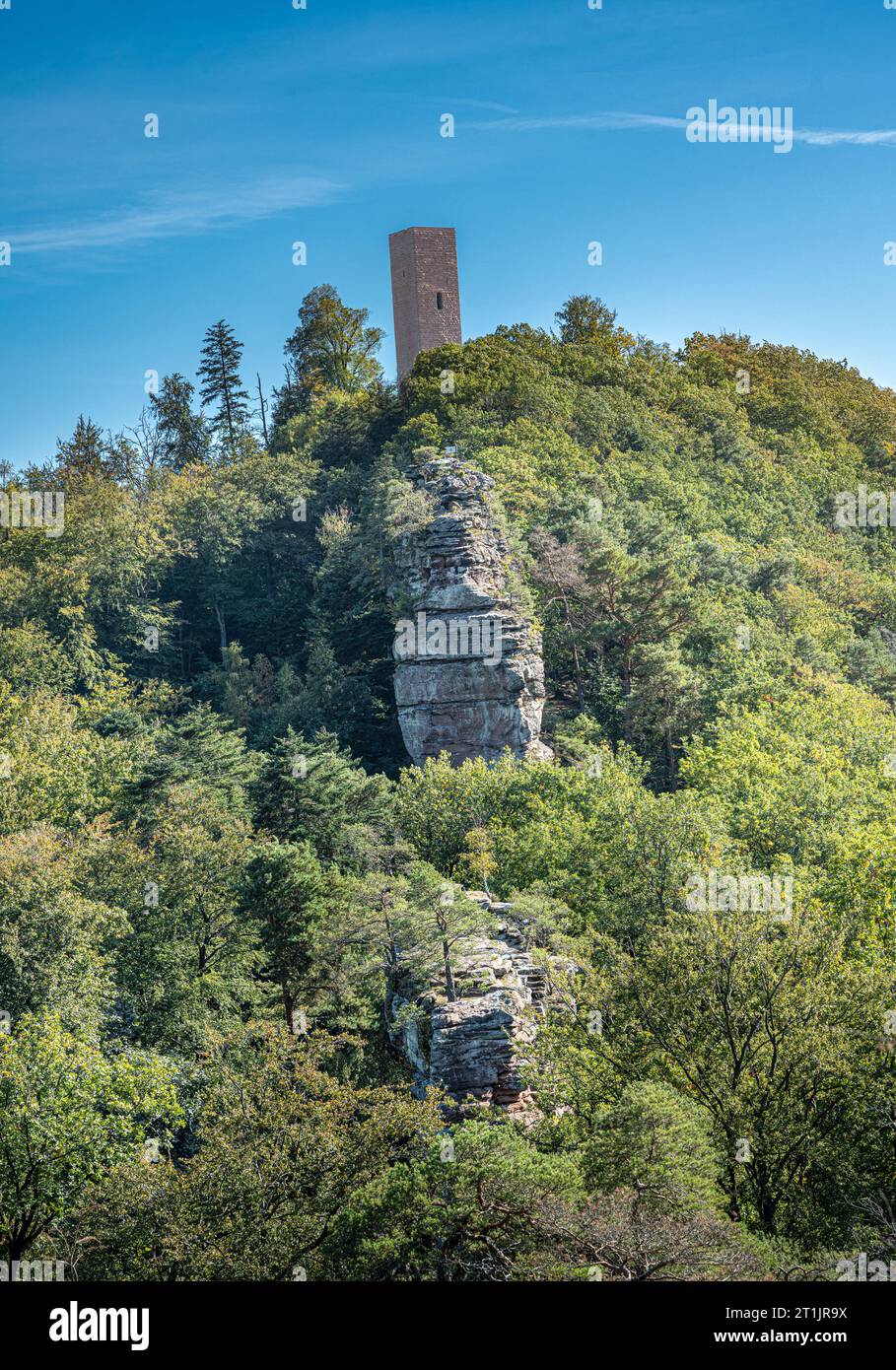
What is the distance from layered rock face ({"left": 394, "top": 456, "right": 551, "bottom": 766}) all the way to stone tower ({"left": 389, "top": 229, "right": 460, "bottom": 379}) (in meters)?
20.4

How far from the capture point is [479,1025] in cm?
2523

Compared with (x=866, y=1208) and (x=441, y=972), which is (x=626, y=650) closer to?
(x=441, y=972)

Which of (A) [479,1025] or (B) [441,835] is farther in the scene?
(B) [441,835]

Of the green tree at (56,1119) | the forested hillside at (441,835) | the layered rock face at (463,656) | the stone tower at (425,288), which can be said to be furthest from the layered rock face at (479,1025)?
the stone tower at (425,288)

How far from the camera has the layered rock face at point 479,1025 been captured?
80.7 ft

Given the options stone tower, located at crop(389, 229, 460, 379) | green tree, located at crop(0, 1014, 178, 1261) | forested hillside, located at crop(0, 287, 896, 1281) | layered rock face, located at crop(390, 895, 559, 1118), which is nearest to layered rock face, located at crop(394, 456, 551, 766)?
forested hillside, located at crop(0, 287, 896, 1281)

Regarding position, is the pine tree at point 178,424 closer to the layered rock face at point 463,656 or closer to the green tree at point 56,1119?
the layered rock face at point 463,656

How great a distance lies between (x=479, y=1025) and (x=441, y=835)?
41.5ft

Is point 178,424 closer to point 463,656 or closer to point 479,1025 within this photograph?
point 463,656

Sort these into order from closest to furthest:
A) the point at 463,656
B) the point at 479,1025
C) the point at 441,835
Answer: the point at 479,1025
the point at 441,835
the point at 463,656

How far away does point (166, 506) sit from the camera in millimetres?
61094

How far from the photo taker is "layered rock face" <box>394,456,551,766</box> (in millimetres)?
46719

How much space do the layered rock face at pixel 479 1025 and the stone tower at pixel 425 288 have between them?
43.2 metres

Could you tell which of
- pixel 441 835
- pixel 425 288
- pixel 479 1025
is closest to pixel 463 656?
pixel 441 835
